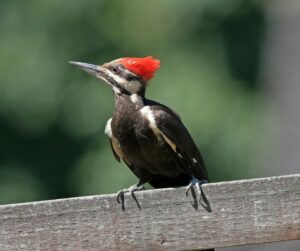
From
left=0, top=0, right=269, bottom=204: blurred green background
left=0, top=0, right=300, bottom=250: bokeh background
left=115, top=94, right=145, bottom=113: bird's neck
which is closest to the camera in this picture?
left=115, top=94, right=145, bottom=113: bird's neck

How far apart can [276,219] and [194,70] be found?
31.4 ft

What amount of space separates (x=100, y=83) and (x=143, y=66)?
7454mm

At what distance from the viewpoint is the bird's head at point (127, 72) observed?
5902 millimetres

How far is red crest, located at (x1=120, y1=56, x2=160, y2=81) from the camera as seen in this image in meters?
5.85

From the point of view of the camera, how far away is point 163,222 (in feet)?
13.1

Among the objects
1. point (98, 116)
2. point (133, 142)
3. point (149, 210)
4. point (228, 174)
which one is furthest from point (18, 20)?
point (149, 210)

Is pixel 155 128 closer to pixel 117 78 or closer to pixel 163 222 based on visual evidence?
pixel 117 78

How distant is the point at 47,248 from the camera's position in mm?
3957

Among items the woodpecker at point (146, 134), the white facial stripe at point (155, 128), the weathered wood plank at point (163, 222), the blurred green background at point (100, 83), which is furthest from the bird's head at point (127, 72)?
the blurred green background at point (100, 83)

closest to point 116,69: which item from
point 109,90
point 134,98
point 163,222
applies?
point 134,98

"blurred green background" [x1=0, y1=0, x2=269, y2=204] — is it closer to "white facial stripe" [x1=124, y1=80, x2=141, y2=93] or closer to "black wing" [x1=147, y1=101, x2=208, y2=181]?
"white facial stripe" [x1=124, y1=80, x2=141, y2=93]

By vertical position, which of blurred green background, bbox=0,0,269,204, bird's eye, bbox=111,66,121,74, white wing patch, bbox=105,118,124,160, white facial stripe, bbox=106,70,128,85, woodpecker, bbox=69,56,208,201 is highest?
bird's eye, bbox=111,66,121,74

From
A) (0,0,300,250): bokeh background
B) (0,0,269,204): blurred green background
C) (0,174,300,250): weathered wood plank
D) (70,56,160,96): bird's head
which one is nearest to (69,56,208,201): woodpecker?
(70,56,160,96): bird's head

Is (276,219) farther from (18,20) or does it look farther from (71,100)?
(18,20)
